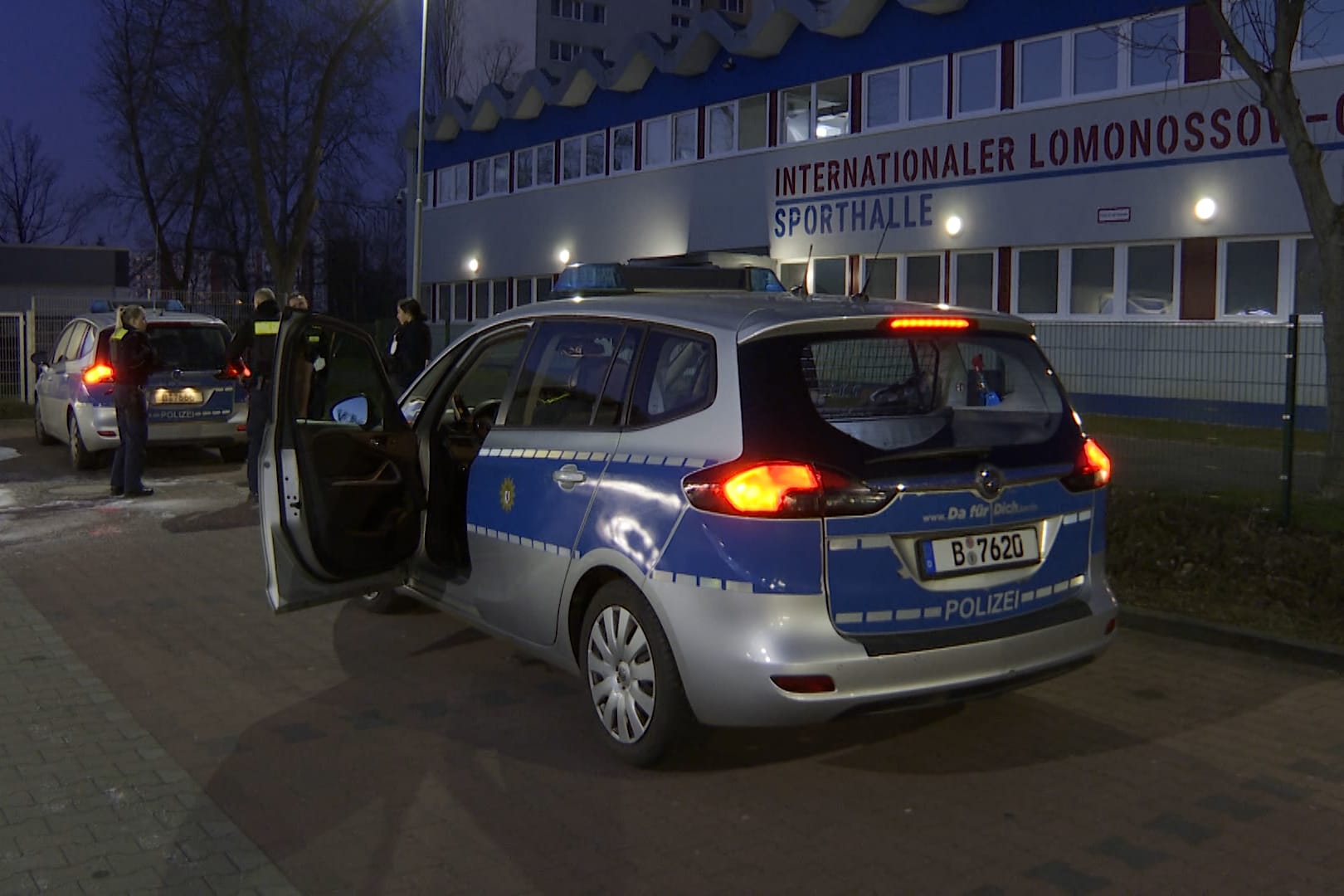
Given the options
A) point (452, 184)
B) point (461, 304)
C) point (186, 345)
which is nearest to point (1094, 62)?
point (186, 345)

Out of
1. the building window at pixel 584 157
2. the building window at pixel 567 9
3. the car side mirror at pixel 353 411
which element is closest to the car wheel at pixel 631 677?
the car side mirror at pixel 353 411

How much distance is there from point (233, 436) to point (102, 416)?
A: 1.32 meters

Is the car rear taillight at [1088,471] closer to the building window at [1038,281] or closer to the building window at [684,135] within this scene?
the building window at [1038,281]

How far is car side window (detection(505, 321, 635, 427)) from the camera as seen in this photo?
213 inches

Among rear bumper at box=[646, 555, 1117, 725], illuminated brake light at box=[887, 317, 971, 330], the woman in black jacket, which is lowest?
rear bumper at box=[646, 555, 1117, 725]

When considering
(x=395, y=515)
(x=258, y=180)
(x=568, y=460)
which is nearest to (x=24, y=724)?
(x=395, y=515)

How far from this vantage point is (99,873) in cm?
416

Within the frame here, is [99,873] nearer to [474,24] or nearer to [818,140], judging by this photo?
[818,140]

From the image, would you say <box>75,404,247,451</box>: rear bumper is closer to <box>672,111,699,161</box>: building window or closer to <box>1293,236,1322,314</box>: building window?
<box>1293,236,1322,314</box>: building window

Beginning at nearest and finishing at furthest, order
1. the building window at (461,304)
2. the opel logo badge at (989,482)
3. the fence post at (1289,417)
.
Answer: the opel logo badge at (989,482), the fence post at (1289,417), the building window at (461,304)

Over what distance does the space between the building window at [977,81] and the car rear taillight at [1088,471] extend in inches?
773

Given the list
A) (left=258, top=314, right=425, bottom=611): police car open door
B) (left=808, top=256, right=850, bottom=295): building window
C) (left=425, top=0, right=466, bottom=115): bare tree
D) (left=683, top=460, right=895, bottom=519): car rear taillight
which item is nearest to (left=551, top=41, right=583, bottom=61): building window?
(left=425, top=0, right=466, bottom=115): bare tree

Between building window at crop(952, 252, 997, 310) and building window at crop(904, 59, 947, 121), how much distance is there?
268 cm

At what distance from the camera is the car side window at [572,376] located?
542 cm
